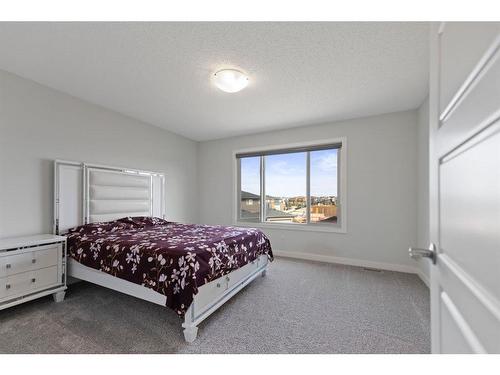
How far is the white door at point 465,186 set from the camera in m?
0.47

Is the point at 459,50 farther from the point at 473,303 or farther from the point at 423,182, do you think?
the point at 423,182

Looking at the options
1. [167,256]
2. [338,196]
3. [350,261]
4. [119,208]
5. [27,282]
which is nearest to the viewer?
[167,256]

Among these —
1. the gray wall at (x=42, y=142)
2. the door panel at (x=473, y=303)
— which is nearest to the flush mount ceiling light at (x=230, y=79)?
→ the gray wall at (x=42, y=142)

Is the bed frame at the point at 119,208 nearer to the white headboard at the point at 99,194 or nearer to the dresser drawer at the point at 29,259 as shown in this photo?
the white headboard at the point at 99,194

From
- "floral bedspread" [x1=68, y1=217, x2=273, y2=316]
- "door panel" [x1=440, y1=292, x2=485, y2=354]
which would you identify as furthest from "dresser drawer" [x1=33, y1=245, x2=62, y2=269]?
"door panel" [x1=440, y1=292, x2=485, y2=354]

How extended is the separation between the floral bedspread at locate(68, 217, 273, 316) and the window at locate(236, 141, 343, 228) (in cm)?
163

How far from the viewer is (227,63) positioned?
6.74 feet

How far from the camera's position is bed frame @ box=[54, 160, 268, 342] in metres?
1.86

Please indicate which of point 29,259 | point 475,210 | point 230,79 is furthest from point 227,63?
point 29,259

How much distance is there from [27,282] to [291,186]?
12.0ft

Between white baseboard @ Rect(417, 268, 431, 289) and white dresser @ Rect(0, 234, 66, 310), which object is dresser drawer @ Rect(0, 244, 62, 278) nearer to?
white dresser @ Rect(0, 234, 66, 310)

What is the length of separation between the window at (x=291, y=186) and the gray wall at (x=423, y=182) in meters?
1.04

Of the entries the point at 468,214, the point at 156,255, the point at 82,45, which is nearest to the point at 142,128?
the point at 82,45
